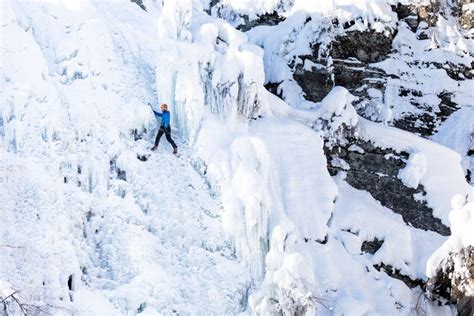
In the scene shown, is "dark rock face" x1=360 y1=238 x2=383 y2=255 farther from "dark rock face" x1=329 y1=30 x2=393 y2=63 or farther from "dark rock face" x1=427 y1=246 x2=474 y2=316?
"dark rock face" x1=329 y1=30 x2=393 y2=63

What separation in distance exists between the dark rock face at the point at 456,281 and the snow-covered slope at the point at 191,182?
0.76 feet

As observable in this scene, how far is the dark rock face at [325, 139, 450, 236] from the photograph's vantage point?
499 inches

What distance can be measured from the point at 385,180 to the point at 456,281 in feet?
10.0

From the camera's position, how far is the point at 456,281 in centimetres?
1065

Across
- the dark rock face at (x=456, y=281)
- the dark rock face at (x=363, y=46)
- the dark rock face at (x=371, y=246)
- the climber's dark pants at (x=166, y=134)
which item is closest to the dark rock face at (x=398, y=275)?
the dark rock face at (x=371, y=246)

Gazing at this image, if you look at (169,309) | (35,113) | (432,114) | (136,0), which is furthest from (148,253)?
(432,114)

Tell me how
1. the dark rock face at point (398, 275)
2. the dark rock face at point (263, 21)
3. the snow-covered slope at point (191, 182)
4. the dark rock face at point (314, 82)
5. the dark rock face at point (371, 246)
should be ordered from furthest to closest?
the dark rock face at point (263, 21), the dark rock face at point (314, 82), the dark rock face at point (371, 246), the dark rock face at point (398, 275), the snow-covered slope at point (191, 182)

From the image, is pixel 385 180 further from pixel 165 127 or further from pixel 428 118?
pixel 165 127

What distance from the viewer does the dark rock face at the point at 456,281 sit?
1047 centimetres

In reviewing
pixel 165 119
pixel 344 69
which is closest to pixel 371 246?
pixel 165 119

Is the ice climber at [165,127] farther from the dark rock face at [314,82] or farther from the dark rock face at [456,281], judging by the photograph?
the dark rock face at [456,281]

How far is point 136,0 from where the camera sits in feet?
47.6

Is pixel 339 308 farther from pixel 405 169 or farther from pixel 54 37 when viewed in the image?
pixel 54 37

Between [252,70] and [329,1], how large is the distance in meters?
5.14
